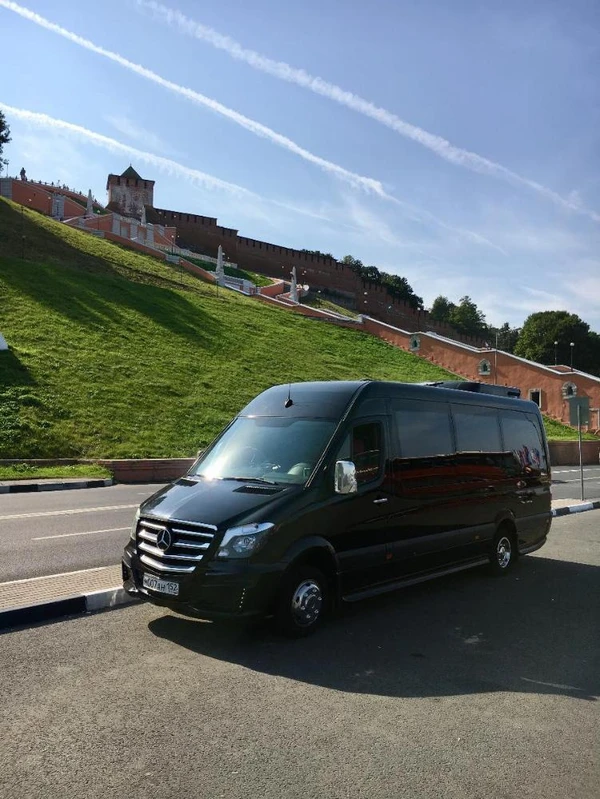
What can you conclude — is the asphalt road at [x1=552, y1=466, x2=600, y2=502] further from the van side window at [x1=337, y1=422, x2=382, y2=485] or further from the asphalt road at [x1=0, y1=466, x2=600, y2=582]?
the van side window at [x1=337, y1=422, x2=382, y2=485]

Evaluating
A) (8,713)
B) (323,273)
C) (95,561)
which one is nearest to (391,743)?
(8,713)

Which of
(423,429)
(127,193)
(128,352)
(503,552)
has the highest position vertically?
(127,193)

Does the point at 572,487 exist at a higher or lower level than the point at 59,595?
lower

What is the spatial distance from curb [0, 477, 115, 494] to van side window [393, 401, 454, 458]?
1117cm

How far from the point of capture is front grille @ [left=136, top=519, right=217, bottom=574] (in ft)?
17.4

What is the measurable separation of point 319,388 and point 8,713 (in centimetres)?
396

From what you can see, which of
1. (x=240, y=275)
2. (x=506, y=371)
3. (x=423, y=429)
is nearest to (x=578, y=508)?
(x=423, y=429)

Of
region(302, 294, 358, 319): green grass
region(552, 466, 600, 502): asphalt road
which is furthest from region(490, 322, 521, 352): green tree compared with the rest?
region(552, 466, 600, 502): asphalt road

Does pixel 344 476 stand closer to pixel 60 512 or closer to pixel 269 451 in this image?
pixel 269 451

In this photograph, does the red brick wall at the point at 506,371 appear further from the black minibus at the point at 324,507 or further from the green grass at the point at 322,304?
the black minibus at the point at 324,507

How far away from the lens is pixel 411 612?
6676mm

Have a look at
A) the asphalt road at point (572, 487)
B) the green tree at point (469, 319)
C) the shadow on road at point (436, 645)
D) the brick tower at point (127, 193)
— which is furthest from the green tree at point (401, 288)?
the shadow on road at point (436, 645)

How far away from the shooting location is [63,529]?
33.8 feet

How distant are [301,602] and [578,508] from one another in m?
12.2
